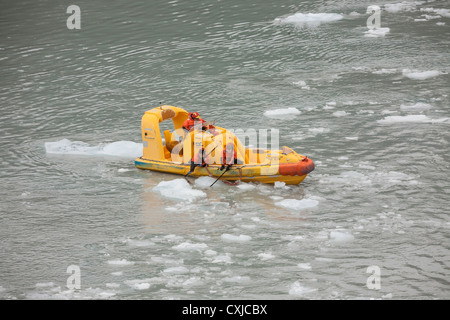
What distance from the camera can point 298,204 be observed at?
12.6 m

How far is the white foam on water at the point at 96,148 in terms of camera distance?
15.6 metres

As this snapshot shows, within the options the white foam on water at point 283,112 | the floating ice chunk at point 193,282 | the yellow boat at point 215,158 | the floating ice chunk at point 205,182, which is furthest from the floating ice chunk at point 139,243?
the white foam on water at point 283,112

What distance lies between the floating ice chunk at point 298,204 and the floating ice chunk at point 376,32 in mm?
12462

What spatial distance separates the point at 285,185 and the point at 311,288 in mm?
3773

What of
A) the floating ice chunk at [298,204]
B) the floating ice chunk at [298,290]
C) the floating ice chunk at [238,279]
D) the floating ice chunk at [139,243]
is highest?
the floating ice chunk at [298,204]

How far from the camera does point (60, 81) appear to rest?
2139 centimetres

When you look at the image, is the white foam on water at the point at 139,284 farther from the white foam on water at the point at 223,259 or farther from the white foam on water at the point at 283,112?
the white foam on water at the point at 283,112

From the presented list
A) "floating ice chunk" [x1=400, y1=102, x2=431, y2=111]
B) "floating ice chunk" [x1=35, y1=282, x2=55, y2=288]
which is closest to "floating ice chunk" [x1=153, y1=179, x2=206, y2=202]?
"floating ice chunk" [x1=35, y1=282, x2=55, y2=288]

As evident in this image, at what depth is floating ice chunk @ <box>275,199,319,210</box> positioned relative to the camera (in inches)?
495

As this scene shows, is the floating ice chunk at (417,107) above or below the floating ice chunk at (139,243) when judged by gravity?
above

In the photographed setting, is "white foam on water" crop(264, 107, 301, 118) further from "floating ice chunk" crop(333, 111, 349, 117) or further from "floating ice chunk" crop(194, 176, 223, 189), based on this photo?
"floating ice chunk" crop(194, 176, 223, 189)

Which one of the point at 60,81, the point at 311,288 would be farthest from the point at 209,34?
the point at 311,288

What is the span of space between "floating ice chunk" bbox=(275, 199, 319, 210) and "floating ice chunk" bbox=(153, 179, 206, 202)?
1671 millimetres

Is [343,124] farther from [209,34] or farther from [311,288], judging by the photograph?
[209,34]
